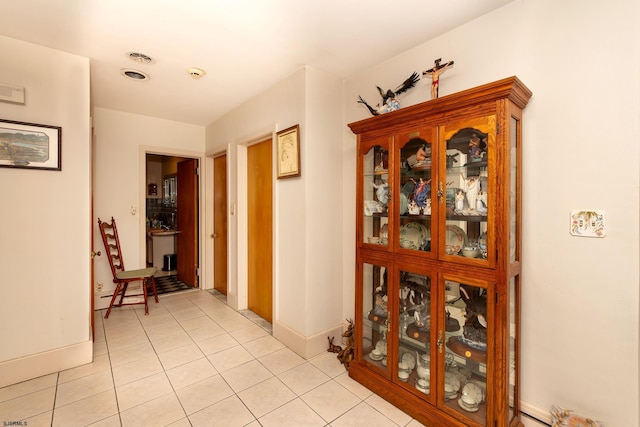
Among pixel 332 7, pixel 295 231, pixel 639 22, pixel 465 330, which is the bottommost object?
pixel 465 330

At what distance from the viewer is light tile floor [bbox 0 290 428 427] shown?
1.80 meters

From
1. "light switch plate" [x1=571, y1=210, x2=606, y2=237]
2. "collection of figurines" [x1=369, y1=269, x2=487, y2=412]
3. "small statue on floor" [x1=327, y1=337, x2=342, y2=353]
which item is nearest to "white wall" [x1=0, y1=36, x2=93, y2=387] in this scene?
"small statue on floor" [x1=327, y1=337, x2=342, y2=353]

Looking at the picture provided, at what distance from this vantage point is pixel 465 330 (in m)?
1.70

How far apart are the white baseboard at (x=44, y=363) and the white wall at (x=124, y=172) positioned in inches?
59.8

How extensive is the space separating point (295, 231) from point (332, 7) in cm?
173

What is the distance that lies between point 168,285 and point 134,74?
3.40 metres

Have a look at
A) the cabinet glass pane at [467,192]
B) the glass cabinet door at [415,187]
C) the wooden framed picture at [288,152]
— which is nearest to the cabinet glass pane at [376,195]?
the glass cabinet door at [415,187]

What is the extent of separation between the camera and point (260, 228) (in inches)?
133

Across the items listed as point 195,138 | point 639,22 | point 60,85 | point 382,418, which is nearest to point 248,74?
point 60,85

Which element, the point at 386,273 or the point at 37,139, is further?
the point at 37,139

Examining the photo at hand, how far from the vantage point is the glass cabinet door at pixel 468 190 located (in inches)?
60.1

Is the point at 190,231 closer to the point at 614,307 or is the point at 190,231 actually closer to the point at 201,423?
the point at 201,423

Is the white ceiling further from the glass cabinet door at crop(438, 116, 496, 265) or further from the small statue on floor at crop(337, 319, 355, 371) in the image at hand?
the small statue on floor at crop(337, 319, 355, 371)

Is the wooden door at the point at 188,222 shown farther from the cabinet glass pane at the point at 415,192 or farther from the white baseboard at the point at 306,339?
the cabinet glass pane at the point at 415,192
